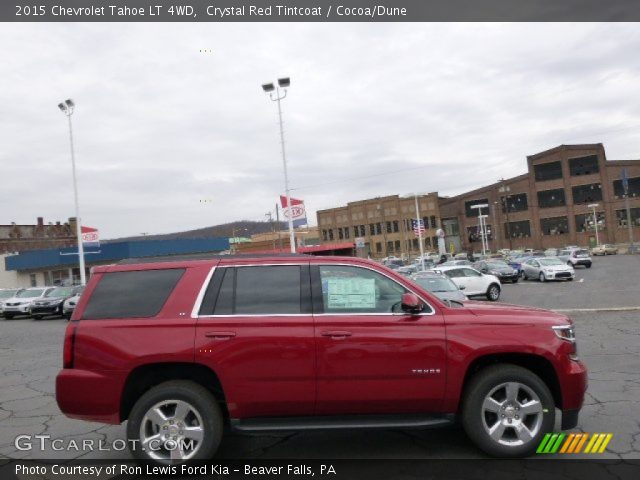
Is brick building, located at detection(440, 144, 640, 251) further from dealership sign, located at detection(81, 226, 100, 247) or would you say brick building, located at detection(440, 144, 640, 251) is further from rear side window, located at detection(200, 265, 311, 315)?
rear side window, located at detection(200, 265, 311, 315)

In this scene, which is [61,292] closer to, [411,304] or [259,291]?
[259,291]

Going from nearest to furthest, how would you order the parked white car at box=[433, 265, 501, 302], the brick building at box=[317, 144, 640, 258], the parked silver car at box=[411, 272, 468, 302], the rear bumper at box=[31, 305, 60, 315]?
the parked silver car at box=[411, 272, 468, 302]
the parked white car at box=[433, 265, 501, 302]
the rear bumper at box=[31, 305, 60, 315]
the brick building at box=[317, 144, 640, 258]

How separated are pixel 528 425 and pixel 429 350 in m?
1.14

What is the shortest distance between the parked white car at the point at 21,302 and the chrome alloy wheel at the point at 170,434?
25079 mm

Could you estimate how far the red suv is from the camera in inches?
181

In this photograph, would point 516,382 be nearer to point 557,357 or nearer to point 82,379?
point 557,357

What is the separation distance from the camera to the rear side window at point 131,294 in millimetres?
4809

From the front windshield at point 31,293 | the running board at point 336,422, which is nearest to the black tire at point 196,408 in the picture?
the running board at point 336,422

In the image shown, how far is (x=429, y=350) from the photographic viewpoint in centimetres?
463

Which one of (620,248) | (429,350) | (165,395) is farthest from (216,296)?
(620,248)

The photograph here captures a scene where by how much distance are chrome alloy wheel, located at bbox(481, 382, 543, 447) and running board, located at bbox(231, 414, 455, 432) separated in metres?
0.37

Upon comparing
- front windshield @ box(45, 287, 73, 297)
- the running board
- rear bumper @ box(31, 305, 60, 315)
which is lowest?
the running board

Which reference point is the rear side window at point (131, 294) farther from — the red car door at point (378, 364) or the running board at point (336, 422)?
the red car door at point (378, 364)

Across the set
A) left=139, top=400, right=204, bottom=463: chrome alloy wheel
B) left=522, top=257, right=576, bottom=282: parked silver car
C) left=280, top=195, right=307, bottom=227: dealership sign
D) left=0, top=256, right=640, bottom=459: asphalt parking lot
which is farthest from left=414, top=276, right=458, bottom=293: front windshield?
left=522, top=257, right=576, bottom=282: parked silver car
